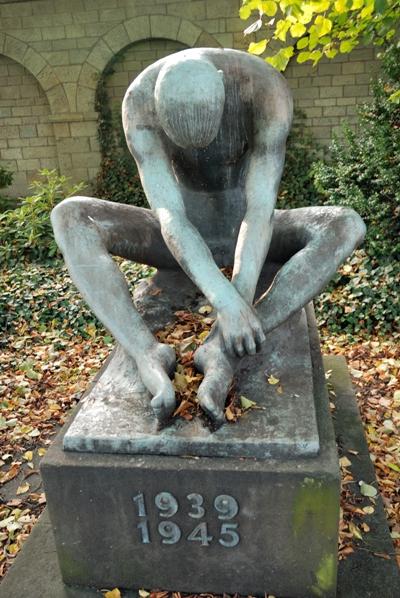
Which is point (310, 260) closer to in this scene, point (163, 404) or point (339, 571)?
point (163, 404)

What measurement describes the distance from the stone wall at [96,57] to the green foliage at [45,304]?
427 cm

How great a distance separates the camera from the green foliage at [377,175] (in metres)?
4.46

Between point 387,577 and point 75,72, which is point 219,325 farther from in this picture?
point 75,72

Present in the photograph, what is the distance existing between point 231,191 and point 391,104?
333 cm

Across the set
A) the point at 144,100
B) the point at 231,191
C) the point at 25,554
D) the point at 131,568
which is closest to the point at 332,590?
the point at 131,568

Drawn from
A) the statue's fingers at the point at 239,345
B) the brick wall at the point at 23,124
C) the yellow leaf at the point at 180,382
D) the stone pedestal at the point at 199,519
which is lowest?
the stone pedestal at the point at 199,519

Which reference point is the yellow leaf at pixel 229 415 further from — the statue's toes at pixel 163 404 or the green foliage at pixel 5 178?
the green foliage at pixel 5 178

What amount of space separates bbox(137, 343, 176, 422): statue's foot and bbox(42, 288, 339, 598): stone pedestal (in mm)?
145

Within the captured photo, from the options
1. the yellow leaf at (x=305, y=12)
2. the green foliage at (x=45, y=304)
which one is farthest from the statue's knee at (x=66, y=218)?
the green foliage at (x=45, y=304)

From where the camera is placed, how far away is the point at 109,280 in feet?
5.71

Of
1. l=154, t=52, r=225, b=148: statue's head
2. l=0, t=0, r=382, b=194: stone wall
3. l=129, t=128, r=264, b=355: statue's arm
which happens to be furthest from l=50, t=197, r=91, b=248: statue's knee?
l=0, t=0, r=382, b=194: stone wall

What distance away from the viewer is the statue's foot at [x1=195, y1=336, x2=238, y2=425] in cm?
149

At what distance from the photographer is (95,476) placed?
1482mm

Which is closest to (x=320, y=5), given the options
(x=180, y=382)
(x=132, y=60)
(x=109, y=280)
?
(x=109, y=280)
